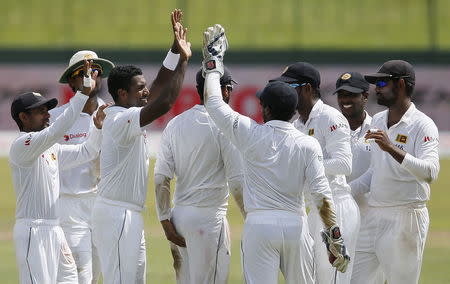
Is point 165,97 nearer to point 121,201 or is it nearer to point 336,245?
point 121,201

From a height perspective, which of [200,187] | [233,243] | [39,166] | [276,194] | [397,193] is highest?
[39,166]

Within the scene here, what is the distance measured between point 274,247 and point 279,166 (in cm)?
52

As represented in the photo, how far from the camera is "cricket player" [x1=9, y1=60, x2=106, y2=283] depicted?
6.54 metres

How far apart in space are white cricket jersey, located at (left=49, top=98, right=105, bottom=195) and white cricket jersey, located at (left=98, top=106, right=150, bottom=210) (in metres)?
1.46

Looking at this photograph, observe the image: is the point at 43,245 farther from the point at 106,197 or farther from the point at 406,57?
the point at 406,57

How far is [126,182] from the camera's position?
21.0ft

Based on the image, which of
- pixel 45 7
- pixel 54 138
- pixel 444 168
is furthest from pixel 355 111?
pixel 45 7

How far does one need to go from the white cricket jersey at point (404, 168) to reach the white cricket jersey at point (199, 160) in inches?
47.9

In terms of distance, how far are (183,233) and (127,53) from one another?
59.1ft

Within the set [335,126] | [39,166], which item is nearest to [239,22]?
[335,126]

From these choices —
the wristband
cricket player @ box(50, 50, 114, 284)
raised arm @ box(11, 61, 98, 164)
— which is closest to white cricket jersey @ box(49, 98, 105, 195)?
cricket player @ box(50, 50, 114, 284)

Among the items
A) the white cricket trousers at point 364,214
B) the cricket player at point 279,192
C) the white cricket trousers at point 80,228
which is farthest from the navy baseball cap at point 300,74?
the white cricket trousers at point 80,228

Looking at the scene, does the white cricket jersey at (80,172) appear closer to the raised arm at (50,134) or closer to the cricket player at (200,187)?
the raised arm at (50,134)

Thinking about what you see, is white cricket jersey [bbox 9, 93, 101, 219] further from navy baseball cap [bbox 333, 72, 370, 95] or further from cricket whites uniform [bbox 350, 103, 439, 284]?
cricket whites uniform [bbox 350, 103, 439, 284]
